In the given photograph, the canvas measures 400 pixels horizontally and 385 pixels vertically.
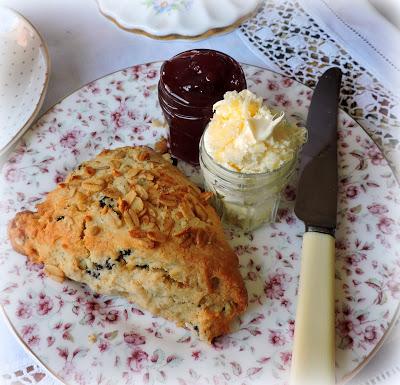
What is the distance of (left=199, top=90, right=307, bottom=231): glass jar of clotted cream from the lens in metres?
2.06

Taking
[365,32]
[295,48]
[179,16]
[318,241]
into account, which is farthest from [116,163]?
[365,32]

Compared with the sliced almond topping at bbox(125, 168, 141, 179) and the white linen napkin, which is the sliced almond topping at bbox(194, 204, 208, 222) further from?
the white linen napkin

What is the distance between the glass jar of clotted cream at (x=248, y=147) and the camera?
206 centimetres

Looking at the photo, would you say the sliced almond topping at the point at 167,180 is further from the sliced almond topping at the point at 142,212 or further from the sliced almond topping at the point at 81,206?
the sliced almond topping at the point at 81,206

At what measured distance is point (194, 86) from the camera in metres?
2.43

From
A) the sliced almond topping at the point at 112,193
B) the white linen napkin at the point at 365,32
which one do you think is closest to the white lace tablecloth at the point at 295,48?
the white linen napkin at the point at 365,32

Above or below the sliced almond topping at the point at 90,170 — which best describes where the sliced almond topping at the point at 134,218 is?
above

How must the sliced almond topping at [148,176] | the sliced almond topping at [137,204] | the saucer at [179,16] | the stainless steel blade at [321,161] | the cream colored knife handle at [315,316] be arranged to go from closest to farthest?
the cream colored knife handle at [315,316], the sliced almond topping at [137,204], the sliced almond topping at [148,176], the stainless steel blade at [321,161], the saucer at [179,16]

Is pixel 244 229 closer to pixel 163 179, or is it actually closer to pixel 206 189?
pixel 206 189

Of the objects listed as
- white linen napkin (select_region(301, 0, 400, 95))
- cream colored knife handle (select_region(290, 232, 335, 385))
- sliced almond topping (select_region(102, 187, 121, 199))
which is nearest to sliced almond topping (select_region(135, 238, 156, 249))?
sliced almond topping (select_region(102, 187, 121, 199))

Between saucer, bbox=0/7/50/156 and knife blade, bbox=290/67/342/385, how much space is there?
1.43 metres

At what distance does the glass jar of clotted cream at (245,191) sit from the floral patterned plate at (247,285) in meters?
0.08

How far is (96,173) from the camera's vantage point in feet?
7.53

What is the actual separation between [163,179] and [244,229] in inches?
18.2
